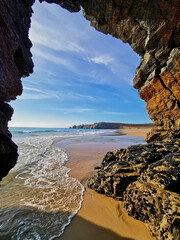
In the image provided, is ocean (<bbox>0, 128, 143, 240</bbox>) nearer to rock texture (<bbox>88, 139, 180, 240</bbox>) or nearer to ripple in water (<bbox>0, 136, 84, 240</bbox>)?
ripple in water (<bbox>0, 136, 84, 240</bbox>)

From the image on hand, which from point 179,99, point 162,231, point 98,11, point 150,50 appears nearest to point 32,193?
point 162,231

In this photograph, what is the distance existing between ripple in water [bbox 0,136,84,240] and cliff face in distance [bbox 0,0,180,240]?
1273mm

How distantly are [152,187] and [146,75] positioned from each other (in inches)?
317

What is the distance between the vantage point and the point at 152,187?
2621 mm

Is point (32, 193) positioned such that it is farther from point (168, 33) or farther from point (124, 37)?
point (124, 37)

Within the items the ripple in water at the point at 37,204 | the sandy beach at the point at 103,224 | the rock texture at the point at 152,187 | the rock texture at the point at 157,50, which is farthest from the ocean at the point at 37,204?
the rock texture at the point at 157,50

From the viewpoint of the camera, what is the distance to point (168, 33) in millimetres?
6719

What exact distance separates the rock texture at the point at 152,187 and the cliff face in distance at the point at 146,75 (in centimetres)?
1

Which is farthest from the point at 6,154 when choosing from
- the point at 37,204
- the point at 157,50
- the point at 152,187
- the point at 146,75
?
the point at 157,50

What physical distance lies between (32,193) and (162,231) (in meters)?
4.23

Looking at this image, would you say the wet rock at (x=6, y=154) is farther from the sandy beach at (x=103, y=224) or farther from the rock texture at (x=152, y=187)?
the rock texture at (x=152, y=187)

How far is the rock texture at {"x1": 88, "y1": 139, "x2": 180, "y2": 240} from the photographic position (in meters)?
2.12

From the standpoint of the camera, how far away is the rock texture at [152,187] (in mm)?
2121

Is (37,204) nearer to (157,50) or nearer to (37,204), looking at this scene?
(37,204)
